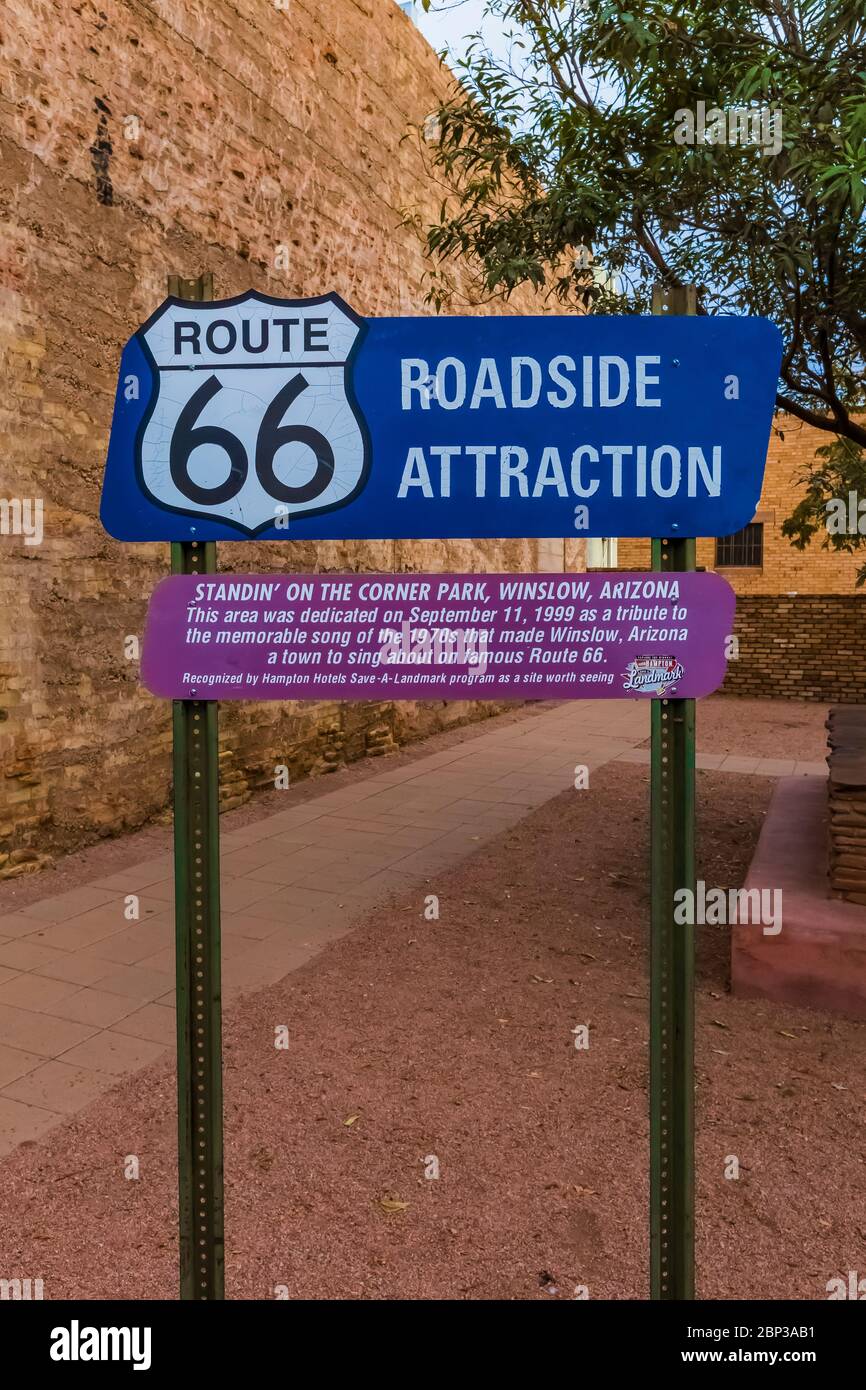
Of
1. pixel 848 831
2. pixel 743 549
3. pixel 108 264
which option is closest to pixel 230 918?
pixel 848 831

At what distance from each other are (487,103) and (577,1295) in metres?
6.23

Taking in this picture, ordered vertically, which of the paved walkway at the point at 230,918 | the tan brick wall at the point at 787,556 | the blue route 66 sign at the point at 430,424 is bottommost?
the paved walkway at the point at 230,918

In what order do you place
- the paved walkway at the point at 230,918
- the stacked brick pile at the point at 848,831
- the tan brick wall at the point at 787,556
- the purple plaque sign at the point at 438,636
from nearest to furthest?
the purple plaque sign at the point at 438,636 → the paved walkway at the point at 230,918 → the stacked brick pile at the point at 848,831 → the tan brick wall at the point at 787,556

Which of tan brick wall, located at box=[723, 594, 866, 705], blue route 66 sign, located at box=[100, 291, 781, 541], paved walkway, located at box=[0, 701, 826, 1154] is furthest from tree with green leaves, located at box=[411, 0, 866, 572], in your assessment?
tan brick wall, located at box=[723, 594, 866, 705]

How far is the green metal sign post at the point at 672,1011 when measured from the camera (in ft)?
6.40

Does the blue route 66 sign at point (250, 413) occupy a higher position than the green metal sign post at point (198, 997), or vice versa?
the blue route 66 sign at point (250, 413)

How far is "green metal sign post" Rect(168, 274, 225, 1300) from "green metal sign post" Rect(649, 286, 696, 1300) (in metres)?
0.93

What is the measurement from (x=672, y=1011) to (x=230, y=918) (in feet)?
13.5

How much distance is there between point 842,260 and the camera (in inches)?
217

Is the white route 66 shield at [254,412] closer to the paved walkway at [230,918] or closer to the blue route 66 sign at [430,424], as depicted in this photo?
the blue route 66 sign at [430,424]

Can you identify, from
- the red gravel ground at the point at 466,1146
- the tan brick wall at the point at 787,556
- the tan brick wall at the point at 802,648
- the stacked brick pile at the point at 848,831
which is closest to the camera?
the red gravel ground at the point at 466,1146

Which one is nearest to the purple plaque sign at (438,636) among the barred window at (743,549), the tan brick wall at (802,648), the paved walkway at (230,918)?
the paved walkway at (230,918)

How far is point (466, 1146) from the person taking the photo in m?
3.32

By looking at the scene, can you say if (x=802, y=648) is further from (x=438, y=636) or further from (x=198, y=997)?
(x=198, y=997)
